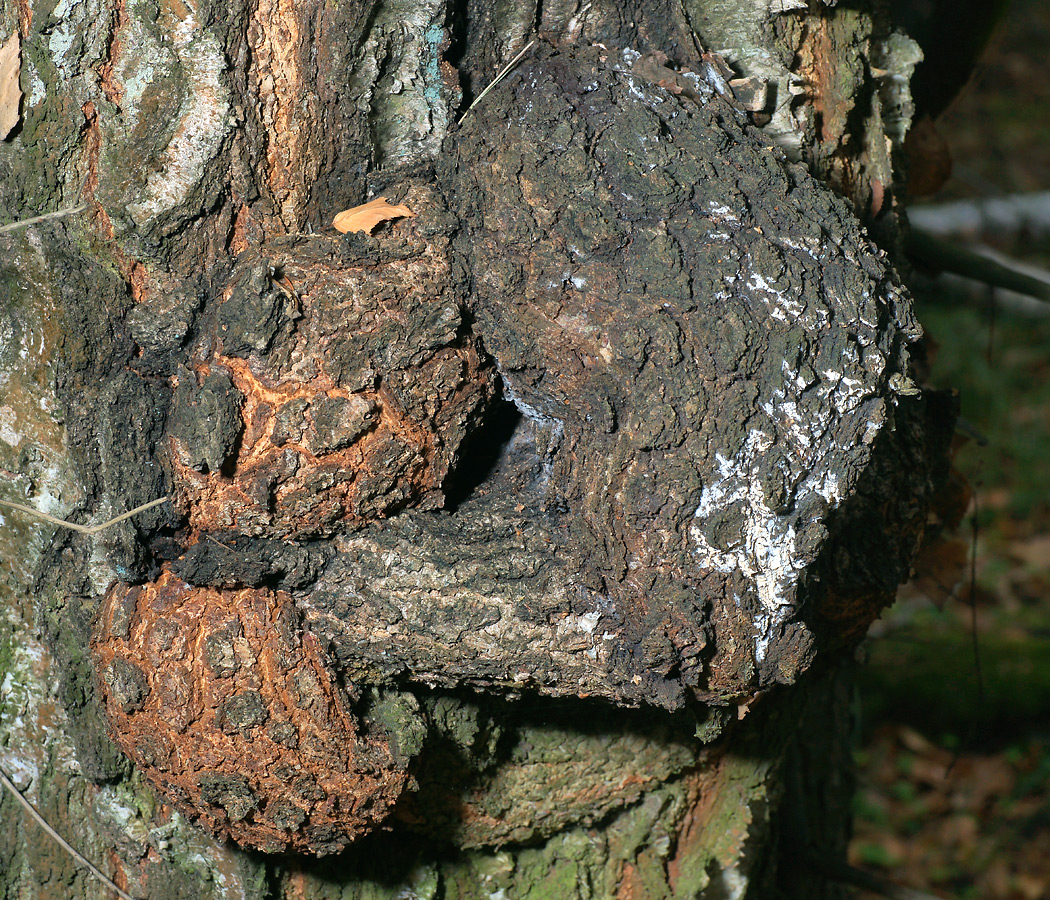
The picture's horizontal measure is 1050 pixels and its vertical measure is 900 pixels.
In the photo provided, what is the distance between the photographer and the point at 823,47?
131cm

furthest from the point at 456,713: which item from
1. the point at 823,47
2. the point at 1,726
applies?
the point at 823,47

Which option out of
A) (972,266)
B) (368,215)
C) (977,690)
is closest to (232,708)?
(368,215)

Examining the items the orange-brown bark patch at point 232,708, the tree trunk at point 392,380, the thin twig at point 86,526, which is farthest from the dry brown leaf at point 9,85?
the orange-brown bark patch at point 232,708

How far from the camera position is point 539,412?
3.69ft

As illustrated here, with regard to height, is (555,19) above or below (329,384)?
above

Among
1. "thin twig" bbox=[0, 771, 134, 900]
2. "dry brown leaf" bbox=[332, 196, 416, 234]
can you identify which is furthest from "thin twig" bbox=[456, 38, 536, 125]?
"thin twig" bbox=[0, 771, 134, 900]

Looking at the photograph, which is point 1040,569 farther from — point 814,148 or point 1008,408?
point 814,148

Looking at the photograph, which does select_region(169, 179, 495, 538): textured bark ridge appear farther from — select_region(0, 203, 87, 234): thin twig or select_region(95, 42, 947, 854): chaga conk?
select_region(0, 203, 87, 234): thin twig

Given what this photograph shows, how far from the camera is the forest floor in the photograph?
386cm

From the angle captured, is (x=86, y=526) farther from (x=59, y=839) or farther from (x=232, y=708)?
(x=59, y=839)

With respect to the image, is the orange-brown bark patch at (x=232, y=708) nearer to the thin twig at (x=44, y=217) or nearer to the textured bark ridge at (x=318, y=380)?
the textured bark ridge at (x=318, y=380)

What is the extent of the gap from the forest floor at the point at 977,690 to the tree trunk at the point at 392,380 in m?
1.87

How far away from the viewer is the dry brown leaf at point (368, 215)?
1047 millimetres

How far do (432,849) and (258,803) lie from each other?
43 centimetres
